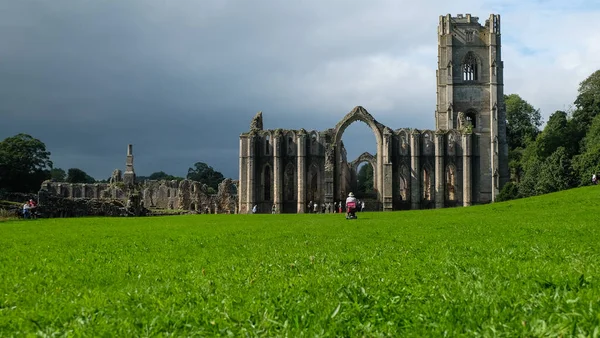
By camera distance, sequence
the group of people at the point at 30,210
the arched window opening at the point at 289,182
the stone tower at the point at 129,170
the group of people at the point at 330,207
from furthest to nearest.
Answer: the stone tower at the point at 129,170
the arched window opening at the point at 289,182
the group of people at the point at 330,207
the group of people at the point at 30,210

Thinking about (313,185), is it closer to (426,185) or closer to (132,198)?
(426,185)

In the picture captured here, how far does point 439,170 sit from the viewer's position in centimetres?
6331

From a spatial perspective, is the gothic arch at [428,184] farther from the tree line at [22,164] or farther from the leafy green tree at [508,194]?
the tree line at [22,164]

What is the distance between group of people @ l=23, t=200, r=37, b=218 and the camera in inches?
1423

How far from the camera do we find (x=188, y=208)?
74.7 meters

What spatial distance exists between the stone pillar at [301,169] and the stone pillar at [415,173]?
11366 mm

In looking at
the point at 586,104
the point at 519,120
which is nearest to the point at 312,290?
the point at 586,104

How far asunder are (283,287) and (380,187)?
5647cm

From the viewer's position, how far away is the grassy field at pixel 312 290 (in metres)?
5.26

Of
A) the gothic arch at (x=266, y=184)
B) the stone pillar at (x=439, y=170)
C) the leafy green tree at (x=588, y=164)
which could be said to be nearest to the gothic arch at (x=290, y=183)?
the gothic arch at (x=266, y=184)

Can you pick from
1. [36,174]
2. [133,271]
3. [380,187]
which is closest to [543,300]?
[133,271]

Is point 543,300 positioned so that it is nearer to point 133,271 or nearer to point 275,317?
point 275,317

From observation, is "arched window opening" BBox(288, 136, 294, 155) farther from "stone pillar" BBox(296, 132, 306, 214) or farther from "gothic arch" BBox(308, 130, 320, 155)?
"gothic arch" BBox(308, 130, 320, 155)

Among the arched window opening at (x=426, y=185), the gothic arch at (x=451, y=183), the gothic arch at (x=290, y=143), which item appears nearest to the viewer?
the gothic arch at (x=290, y=143)
